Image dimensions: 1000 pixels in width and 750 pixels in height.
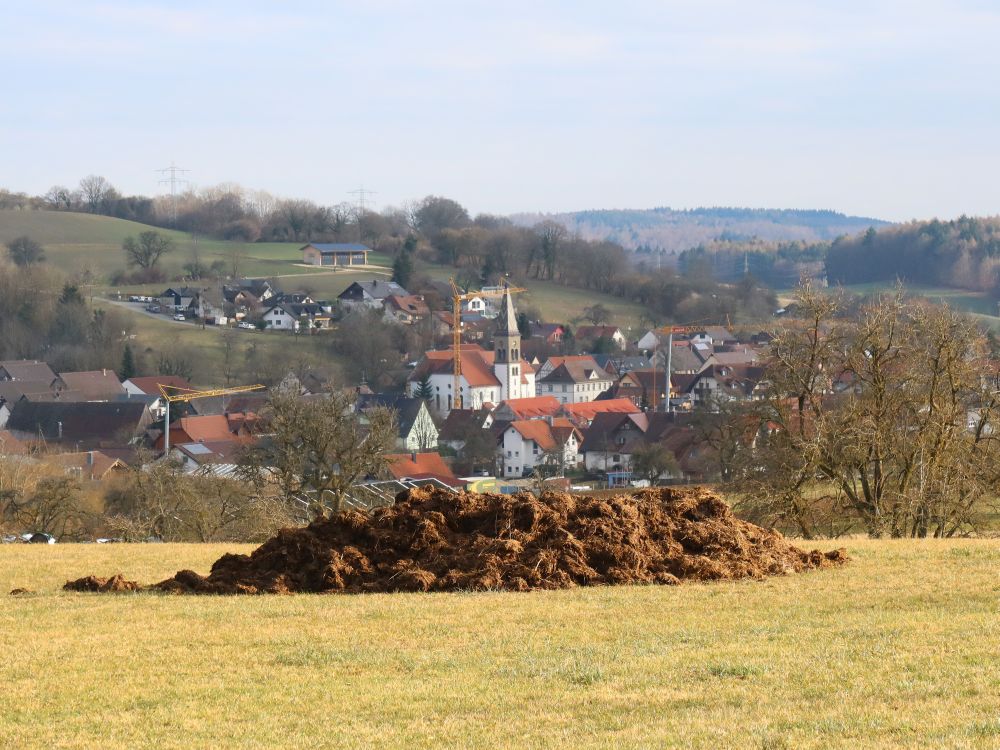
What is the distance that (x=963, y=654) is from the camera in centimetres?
1079

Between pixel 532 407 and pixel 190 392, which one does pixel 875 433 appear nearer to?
pixel 190 392

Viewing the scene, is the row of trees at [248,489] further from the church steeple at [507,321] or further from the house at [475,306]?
the house at [475,306]

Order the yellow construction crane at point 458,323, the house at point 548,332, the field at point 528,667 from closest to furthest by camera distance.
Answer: the field at point 528,667 → the yellow construction crane at point 458,323 → the house at point 548,332

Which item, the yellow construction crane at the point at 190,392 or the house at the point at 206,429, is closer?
the house at the point at 206,429

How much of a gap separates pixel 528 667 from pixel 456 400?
10888cm

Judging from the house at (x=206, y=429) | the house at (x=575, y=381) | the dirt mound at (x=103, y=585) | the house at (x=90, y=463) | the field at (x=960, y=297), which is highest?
the dirt mound at (x=103, y=585)

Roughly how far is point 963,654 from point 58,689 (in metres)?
7.44

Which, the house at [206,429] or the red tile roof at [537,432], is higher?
the house at [206,429]

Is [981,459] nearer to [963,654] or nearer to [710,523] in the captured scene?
[710,523]

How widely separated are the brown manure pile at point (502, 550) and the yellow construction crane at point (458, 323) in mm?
100953

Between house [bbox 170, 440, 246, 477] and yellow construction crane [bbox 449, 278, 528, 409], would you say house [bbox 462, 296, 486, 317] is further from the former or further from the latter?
house [bbox 170, 440, 246, 477]

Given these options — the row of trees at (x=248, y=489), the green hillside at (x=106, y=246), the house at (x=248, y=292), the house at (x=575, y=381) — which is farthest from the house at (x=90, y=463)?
the green hillside at (x=106, y=246)

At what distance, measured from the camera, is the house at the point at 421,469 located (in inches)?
2692

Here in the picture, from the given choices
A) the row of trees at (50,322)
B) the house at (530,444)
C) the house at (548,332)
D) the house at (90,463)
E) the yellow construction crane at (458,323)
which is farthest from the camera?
the house at (548,332)
